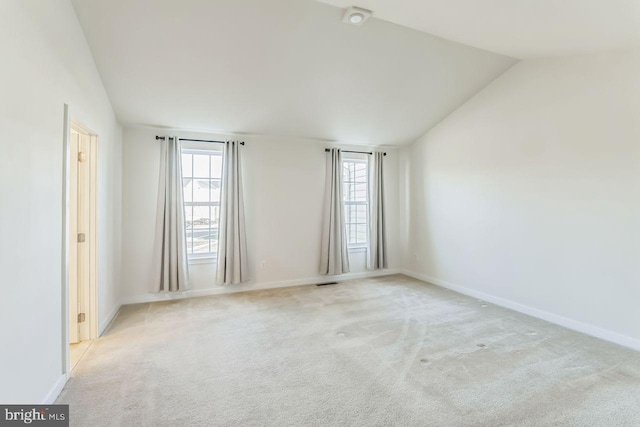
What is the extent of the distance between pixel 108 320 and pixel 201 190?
2056 millimetres

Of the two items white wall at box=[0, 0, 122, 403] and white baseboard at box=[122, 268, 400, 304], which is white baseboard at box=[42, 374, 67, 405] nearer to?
white wall at box=[0, 0, 122, 403]

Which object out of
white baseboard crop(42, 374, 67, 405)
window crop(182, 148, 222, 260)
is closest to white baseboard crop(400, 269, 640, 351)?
window crop(182, 148, 222, 260)

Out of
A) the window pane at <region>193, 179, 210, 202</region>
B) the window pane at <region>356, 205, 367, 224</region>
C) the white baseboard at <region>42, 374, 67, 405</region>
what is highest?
the window pane at <region>193, 179, 210, 202</region>

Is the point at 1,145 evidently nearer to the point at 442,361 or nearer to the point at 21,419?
the point at 21,419

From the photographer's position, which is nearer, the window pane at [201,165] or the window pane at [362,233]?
the window pane at [201,165]

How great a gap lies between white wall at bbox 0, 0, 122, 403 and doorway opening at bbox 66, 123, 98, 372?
52cm

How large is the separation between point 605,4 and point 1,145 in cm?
388

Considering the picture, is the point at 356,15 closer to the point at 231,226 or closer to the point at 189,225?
the point at 231,226

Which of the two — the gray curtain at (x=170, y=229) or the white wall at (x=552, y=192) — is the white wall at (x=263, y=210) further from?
the white wall at (x=552, y=192)

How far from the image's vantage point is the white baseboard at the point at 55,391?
1925mm

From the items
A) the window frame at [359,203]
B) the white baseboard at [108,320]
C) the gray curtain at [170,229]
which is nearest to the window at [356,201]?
the window frame at [359,203]

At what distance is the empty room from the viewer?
1903 millimetres

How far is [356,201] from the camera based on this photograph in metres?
5.64

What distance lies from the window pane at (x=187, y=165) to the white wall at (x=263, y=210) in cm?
32
